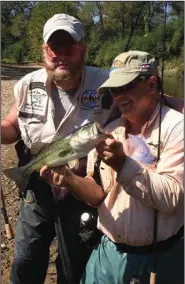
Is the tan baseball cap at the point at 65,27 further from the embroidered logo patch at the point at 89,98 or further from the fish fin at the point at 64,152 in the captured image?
the fish fin at the point at 64,152

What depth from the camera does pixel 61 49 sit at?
322cm

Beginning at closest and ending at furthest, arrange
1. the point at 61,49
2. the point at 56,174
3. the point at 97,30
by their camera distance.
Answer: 1. the point at 56,174
2. the point at 61,49
3. the point at 97,30

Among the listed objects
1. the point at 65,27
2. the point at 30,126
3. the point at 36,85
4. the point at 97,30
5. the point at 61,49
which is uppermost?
the point at 97,30

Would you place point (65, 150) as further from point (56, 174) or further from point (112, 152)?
point (112, 152)

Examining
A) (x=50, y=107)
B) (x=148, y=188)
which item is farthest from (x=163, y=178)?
(x=50, y=107)

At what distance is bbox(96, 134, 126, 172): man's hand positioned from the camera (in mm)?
2232

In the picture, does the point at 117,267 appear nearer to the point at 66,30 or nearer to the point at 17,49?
the point at 66,30

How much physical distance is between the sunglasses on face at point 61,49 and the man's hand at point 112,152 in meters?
1.14

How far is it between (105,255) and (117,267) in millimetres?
120

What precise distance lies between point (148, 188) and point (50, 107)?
135 cm

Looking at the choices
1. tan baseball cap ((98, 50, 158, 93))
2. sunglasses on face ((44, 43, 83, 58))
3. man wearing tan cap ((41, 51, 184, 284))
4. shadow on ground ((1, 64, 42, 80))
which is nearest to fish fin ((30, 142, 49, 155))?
sunglasses on face ((44, 43, 83, 58))

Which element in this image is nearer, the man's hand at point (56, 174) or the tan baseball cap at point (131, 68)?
the tan baseball cap at point (131, 68)

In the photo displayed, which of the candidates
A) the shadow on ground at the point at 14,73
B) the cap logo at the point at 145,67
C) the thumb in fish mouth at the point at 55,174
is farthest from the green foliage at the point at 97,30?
the cap logo at the point at 145,67

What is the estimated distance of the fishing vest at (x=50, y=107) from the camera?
334 centimetres
